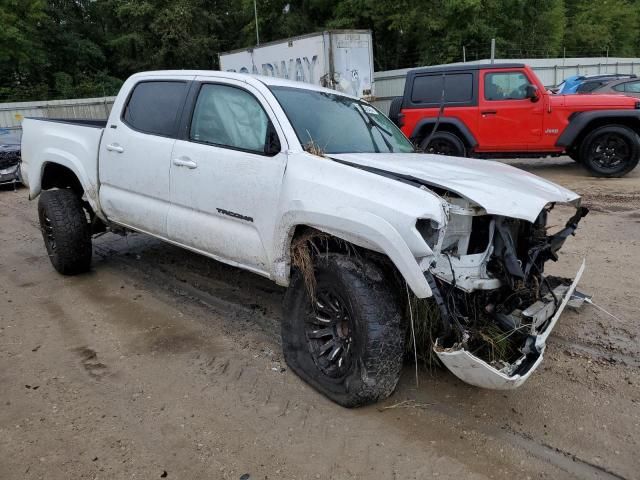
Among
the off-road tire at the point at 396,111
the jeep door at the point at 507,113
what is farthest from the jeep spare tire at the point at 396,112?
the jeep door at the point at 507,113

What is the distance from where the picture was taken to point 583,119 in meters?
9.66

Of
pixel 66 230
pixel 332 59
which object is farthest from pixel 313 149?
pixel 332 59

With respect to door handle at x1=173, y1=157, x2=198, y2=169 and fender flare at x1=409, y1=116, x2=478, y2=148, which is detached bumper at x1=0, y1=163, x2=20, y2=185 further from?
door handle at x1=173, y1=157, x2=198, y2=169

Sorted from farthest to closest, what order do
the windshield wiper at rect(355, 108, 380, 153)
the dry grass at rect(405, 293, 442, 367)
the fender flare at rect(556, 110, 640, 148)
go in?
the fender flare at rect(556, 110, 640, 148), the windshield wiper at rect(355, 108, 380, 153), the dry grass at rect(405, 293, 442, 367)

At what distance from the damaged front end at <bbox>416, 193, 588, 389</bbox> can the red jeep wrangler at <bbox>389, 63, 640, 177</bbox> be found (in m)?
7.46

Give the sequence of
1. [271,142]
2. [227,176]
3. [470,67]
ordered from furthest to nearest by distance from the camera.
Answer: [470,67]
[227,176]
[271,142]

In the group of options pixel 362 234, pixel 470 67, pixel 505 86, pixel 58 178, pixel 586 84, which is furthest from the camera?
pixel 586 84

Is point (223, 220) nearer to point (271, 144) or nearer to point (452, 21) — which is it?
point (271, 144)

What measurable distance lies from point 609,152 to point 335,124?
25.6 ft

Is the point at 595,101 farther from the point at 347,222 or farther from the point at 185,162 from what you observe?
the point at 347,222

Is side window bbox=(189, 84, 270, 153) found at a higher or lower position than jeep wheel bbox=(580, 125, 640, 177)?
higher

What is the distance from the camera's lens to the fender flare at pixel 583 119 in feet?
31.2

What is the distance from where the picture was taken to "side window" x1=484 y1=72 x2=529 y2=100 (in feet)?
33.0

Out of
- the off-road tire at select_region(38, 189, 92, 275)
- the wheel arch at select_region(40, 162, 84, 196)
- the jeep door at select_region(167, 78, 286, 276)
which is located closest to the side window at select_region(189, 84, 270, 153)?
the jeep door at select_region(167, 78, 286, 276)
